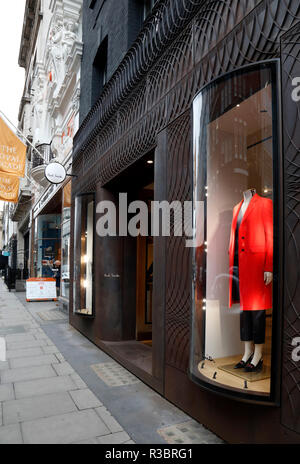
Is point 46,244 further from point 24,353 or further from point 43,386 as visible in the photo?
point 43,386

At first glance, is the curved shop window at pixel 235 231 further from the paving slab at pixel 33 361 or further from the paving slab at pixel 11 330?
the paving slab at pixel 11 330

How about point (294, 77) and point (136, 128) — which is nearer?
point (294, 77)

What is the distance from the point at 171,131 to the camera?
448 centimetres

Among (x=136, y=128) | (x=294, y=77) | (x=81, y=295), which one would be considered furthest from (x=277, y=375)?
(x=81, y=295)

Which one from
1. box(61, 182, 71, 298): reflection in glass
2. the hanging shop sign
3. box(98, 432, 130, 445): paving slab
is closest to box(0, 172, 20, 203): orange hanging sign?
box(61, 182, 71, 298): reflection in glass

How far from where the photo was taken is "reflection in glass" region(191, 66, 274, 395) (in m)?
3.18

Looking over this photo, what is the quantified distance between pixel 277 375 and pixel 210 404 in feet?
3.55

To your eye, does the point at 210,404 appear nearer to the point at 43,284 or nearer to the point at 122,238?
the point at 122,238

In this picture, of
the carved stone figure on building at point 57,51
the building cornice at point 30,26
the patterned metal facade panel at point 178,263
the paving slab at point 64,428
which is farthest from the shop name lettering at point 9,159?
the building cornice at point 30,26

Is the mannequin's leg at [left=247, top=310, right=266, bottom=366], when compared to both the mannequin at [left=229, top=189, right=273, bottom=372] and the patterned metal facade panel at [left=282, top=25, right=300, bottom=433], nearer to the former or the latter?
the mannequin at [left=229, top=189, right=273, bottom=372]

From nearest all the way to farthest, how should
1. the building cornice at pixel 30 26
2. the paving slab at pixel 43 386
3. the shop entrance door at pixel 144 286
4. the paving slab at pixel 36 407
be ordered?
1. the paving slab at pixel 36 407
2. the paving slab at pixel 43 386
3. the shop entrance door at pixel 144 286
4. the building cornice at pixel 30 26

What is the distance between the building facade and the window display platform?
873 cm

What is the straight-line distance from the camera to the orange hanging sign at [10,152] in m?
12.2

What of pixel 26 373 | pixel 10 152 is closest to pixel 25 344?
pixel 26 373
